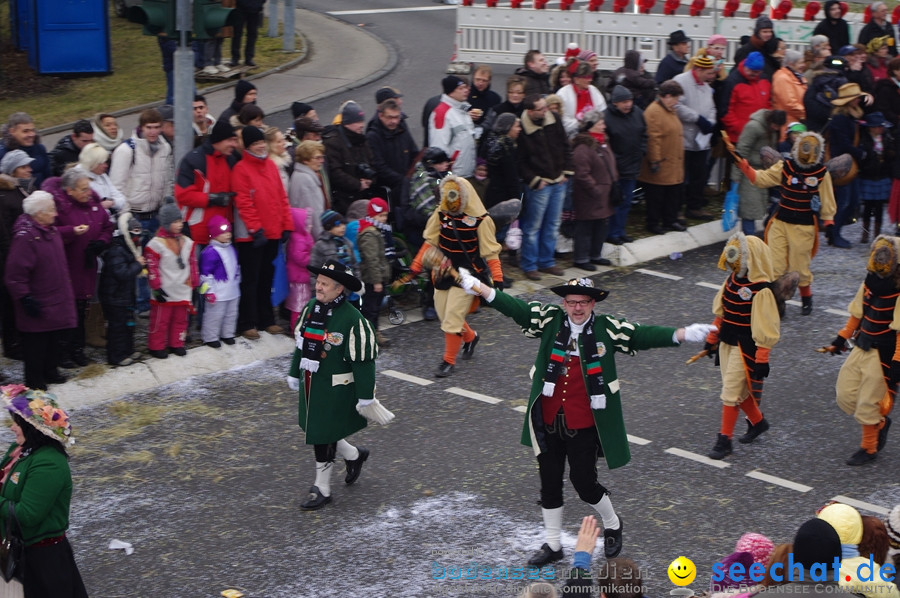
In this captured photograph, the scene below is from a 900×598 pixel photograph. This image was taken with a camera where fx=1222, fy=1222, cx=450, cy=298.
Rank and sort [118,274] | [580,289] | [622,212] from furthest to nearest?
[622,212] → [118,274] → [580,289]

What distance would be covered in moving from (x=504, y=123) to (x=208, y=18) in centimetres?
359

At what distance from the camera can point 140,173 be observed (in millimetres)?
11641

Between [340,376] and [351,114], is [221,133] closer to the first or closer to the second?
[351,114]

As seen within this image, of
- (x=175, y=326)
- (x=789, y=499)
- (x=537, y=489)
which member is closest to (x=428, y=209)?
(x=175, y=326)

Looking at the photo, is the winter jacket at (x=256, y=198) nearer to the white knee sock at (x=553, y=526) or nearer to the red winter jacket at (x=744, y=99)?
the white knee sock at (x=553, y=526)

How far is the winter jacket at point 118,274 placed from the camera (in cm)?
1071

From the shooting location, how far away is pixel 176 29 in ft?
35.0

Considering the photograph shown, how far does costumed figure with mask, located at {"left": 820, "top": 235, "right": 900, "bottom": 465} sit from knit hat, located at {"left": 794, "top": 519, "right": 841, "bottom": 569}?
4.46m

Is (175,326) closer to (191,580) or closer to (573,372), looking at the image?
(191,580)

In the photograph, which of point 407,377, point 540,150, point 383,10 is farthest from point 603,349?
point 383,10

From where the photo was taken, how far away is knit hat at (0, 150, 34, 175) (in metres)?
10.7

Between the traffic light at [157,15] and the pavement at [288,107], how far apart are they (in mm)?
2937

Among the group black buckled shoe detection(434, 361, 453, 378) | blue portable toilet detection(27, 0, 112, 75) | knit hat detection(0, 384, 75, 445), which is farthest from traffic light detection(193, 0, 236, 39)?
blue portable toilet detection(27, 0, 112, 75)

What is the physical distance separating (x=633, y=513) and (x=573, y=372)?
1.45 m
